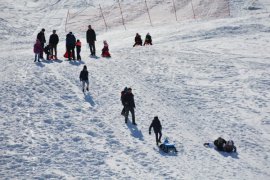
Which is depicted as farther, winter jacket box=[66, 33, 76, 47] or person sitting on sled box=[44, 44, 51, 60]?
person sitting on sled box=[44, 44, 51, 60]

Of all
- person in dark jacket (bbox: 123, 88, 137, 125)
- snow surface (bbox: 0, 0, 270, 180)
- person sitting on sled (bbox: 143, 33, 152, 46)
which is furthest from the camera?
person sitting on sled (bbox: 143, 33, 152, 46)

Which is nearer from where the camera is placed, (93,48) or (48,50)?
(48,50)

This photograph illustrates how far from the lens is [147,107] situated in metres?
26.9

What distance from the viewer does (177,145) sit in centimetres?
2297

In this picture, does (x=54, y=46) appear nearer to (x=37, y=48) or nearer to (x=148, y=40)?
(x=37, y=48)

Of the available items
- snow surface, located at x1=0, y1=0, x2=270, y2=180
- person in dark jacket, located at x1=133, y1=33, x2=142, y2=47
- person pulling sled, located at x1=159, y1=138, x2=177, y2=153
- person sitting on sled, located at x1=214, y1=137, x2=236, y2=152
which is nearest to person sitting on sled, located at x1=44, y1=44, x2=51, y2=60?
snow surface, located at x1=0, y1=0, x2=270, y2=180

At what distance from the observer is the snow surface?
2056cm

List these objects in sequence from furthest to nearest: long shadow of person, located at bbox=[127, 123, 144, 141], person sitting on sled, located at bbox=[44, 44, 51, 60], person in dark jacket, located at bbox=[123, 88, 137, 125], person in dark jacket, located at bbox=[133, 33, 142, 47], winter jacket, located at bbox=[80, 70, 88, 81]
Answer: person in dark jacket, located at bbox=[133, 33, 142, 47], person sitting on sled, located at bbox=[44, 44, 51, 60], winter jacket, located at bbox=[80, 70, 88, 81], person in dark jacket, located at bbox=[123, 88, 137, 125], long shadow of person, located at bbox=[127, 123, 144, 141]

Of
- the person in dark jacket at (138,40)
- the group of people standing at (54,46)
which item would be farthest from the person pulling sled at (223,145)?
the person in dark jacket at (138,40)

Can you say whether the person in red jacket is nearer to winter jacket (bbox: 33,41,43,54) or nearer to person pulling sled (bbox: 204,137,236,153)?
winter jacket (bbox: 33,41,43,54)

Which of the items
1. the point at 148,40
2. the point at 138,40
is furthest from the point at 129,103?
the point at 148,40

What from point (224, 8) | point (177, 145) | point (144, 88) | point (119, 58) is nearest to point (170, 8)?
point (224, 8)

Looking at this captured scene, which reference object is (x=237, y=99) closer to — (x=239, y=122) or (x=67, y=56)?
(x=239, y=122)

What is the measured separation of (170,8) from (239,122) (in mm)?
31443
